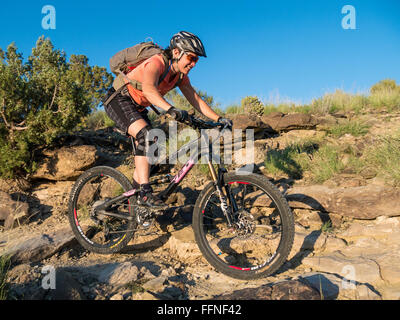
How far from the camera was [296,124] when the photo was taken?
8.01m

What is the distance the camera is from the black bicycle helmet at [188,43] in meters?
3.43

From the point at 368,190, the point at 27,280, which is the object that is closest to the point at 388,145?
the point at 368,190

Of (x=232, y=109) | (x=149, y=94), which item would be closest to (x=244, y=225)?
(x=149, y=94)

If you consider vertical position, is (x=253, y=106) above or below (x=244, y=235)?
above

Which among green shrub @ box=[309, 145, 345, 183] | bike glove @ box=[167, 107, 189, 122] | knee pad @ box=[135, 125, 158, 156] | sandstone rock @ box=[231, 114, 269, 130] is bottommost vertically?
green shrub @ box=[309, 145, 345, 183]

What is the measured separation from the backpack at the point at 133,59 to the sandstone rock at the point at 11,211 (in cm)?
306

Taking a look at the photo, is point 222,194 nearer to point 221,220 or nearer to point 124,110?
point 221,220

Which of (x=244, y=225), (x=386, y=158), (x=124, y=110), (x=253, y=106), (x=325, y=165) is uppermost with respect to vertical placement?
(x=253, y=106)

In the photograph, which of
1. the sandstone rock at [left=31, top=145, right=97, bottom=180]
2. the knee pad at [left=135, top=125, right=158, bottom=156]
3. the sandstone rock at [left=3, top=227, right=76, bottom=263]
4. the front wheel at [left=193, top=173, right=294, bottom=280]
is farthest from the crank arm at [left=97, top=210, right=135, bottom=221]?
the sandstone rock at [left=31, top=145, right=97, bottom=180]

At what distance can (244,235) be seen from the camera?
3260 millimetres

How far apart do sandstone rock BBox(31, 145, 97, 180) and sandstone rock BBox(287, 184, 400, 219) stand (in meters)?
3.99

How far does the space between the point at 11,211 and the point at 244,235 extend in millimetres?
4282

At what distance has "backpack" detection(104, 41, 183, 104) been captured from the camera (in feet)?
11.7

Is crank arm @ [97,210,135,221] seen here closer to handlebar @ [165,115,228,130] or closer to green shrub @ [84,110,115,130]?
handlebar @ [165,115,228,130]
